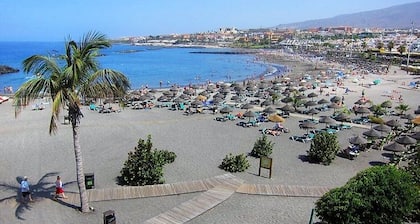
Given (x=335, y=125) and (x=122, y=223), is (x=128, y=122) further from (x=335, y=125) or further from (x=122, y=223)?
(x=122, y=223)

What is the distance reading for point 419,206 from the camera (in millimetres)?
10500

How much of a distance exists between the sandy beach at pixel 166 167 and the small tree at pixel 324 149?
419 mm

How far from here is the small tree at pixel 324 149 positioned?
1902cm

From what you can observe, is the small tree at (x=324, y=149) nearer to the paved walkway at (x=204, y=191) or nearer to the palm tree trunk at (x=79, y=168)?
the paved walkway at (x=204, y=191)

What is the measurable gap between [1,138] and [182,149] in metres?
11.7

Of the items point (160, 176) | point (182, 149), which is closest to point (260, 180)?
point (160, 176)

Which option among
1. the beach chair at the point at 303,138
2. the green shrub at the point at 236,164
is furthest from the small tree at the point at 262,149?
the beach chair at the point at 303,138

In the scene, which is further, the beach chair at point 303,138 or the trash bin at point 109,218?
the beach chair at point 303,138

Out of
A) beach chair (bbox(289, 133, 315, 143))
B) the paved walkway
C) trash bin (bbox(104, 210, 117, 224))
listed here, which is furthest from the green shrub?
trash bin (bbox(104, 210, 117, 224))

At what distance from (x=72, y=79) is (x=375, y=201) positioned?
29.0ft

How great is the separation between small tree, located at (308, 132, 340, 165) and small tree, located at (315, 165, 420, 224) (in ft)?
31.4

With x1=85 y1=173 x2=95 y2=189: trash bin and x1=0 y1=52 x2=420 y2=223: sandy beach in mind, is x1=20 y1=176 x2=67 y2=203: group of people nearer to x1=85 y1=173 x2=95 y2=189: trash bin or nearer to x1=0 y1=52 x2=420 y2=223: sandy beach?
x1=0 y1=52 x2=420 y2=223: sandy beach

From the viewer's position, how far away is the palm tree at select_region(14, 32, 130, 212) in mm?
10836

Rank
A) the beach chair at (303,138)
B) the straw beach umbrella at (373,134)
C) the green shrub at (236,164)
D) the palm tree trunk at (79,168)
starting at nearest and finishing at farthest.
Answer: the palm tree trunk at (79,168), the green shrub at (236,164), the straw beach umbrella at (373,134), the beach chair at (303,138)
